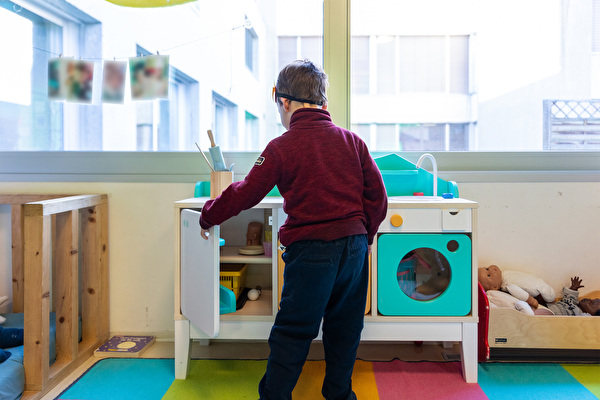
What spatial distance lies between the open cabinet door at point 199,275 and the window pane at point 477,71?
1.04m

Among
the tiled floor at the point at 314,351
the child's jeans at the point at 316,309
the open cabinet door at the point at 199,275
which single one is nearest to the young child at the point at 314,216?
the child's jeans at the point at 316,309

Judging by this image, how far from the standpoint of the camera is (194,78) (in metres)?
2.37

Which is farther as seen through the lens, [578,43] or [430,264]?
[578,43]

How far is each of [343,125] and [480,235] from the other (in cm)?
84

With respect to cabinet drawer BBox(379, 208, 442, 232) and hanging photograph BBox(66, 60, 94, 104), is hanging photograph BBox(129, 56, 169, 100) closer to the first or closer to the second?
hanging photograph BBox(66, 60, 94, 104)

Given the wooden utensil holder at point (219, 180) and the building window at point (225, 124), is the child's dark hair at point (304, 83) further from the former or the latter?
the building window at point (225, 124)

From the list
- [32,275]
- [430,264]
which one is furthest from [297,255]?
[32,275]

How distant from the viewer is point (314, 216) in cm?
133

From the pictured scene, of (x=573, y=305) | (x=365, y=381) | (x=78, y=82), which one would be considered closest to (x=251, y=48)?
(x=78, y=82)

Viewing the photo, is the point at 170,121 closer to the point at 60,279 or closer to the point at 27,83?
the point at 27,83

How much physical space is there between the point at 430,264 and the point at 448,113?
88cm

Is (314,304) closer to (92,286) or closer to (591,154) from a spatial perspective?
(92,286)

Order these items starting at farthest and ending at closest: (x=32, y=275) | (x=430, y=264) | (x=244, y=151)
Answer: (x=244, y=151), (x=430, y=264), (x=32, y=275)

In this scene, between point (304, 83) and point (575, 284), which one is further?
point (575, 284)
